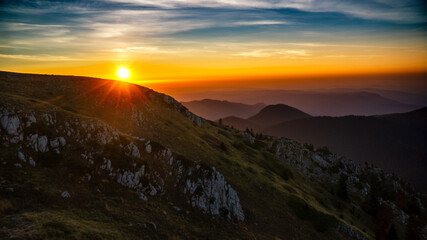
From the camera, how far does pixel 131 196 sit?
34438 millimetres

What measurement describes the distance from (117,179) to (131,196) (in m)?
3.81

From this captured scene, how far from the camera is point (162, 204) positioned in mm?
36750

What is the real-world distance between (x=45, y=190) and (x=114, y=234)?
36.4 ft

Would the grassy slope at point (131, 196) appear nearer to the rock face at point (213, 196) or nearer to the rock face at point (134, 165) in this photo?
the rock face at point (213, 196)

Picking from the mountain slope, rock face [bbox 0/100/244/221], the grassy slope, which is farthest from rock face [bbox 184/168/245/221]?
the grassy slope

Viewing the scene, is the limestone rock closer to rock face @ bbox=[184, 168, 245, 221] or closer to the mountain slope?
the mountain slope

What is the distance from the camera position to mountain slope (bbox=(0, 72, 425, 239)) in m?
26.2

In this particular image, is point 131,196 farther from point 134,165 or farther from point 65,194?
point 65,194

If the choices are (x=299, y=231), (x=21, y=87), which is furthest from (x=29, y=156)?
(x=299, y=231)

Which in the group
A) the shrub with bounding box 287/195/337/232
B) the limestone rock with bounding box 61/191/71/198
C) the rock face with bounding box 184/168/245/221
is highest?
the limestone rock with bounding box 61/191/71/198

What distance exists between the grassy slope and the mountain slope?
0.19 metres

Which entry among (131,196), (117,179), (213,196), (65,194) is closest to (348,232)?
(213,196)

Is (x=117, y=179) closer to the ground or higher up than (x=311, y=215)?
higher up

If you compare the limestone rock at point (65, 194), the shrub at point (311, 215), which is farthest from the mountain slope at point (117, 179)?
the shrub at point (311, 215)
